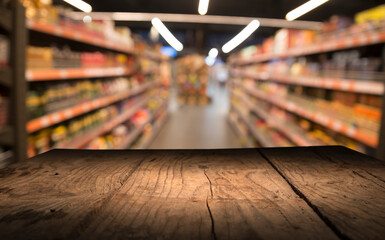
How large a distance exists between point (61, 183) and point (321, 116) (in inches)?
113

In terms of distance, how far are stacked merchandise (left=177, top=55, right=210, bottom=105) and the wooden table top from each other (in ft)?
43.9

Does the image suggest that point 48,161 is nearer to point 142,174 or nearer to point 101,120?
point 142,174

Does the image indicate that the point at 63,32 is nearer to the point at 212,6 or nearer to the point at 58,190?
the point at 212,6

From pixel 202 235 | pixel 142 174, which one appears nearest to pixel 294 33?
pixel 142 174

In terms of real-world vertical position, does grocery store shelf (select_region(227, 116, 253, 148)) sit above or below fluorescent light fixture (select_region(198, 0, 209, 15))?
below

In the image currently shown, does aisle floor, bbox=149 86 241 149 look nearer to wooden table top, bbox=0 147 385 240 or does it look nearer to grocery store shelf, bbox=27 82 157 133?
grocery store shelf, bbox=27 82 157 133

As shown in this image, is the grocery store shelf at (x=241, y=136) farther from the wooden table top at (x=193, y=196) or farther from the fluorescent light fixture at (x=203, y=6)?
the wooden table top at (x=193, y=196)

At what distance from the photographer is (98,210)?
0.75 meters

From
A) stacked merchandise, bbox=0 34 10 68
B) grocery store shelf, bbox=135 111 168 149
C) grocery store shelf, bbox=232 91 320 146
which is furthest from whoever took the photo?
grocery store shelf, bbox=135 111 168 149

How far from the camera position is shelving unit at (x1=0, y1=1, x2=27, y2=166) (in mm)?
1920

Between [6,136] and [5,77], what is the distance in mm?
348

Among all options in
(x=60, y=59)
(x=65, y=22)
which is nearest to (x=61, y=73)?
(x=60, y=59)

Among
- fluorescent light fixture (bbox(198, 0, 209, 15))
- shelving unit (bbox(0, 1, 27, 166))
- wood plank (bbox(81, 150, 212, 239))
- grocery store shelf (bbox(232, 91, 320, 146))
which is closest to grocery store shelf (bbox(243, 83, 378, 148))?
grocery store shelf (bbox(232, 91, 320, 146))

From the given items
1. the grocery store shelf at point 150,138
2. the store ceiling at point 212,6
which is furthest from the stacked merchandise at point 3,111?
the grocery store shelf at point 150,138
